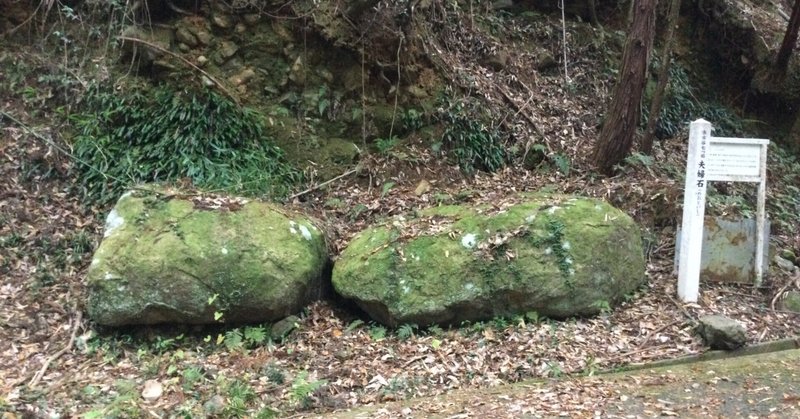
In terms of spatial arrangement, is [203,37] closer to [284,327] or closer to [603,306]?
[284,327]

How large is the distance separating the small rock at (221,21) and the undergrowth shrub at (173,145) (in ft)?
3.54

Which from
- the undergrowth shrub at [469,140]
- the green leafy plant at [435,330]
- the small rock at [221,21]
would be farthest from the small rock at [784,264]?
the small rock at [221,21]

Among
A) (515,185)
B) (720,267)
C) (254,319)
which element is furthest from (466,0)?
(254,319)

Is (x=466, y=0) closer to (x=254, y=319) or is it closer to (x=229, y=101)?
(x=229, y=101)

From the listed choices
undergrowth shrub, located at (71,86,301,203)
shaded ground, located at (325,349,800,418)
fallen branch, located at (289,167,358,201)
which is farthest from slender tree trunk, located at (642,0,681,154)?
undergrowth shrub, located at (71,86,301,203)

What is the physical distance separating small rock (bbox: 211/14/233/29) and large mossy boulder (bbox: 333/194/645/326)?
4185mm

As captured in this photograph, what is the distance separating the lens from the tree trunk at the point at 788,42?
9867mm

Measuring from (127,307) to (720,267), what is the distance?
5.98 m

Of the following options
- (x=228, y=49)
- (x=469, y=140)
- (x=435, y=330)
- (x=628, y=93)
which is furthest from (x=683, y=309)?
(x=228, y=49)

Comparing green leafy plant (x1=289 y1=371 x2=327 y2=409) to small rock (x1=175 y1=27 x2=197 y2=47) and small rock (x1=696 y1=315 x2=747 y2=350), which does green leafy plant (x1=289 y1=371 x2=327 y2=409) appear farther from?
small rock (x1=175 y1=27 x2=197 y2=47)

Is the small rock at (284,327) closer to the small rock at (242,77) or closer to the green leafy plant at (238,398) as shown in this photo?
the green leafy plant at (238,398)

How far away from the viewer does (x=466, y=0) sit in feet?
35.6

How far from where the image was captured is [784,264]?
6.77m

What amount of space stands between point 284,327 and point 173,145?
319 cm
